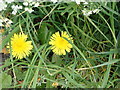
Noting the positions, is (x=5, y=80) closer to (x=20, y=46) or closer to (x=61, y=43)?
(x=20, y=46)

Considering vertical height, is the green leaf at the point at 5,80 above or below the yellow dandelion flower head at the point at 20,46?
below

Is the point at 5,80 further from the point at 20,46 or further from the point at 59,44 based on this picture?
the point at 59,44

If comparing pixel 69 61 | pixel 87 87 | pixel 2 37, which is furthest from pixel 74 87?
pixel 2 37

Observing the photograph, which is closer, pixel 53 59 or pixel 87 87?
pixel 87 87

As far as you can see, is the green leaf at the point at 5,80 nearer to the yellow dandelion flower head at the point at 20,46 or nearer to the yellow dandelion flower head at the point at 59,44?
the yellow dandelion flower head at the point at 20,46

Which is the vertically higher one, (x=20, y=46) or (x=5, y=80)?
(x=20, y=46)

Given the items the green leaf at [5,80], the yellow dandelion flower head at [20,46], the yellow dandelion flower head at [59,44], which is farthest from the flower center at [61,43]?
the green leaf at [5,80]

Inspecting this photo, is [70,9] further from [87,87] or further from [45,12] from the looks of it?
[87,87]

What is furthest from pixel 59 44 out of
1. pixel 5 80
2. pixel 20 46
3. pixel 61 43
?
pixel 5 80
